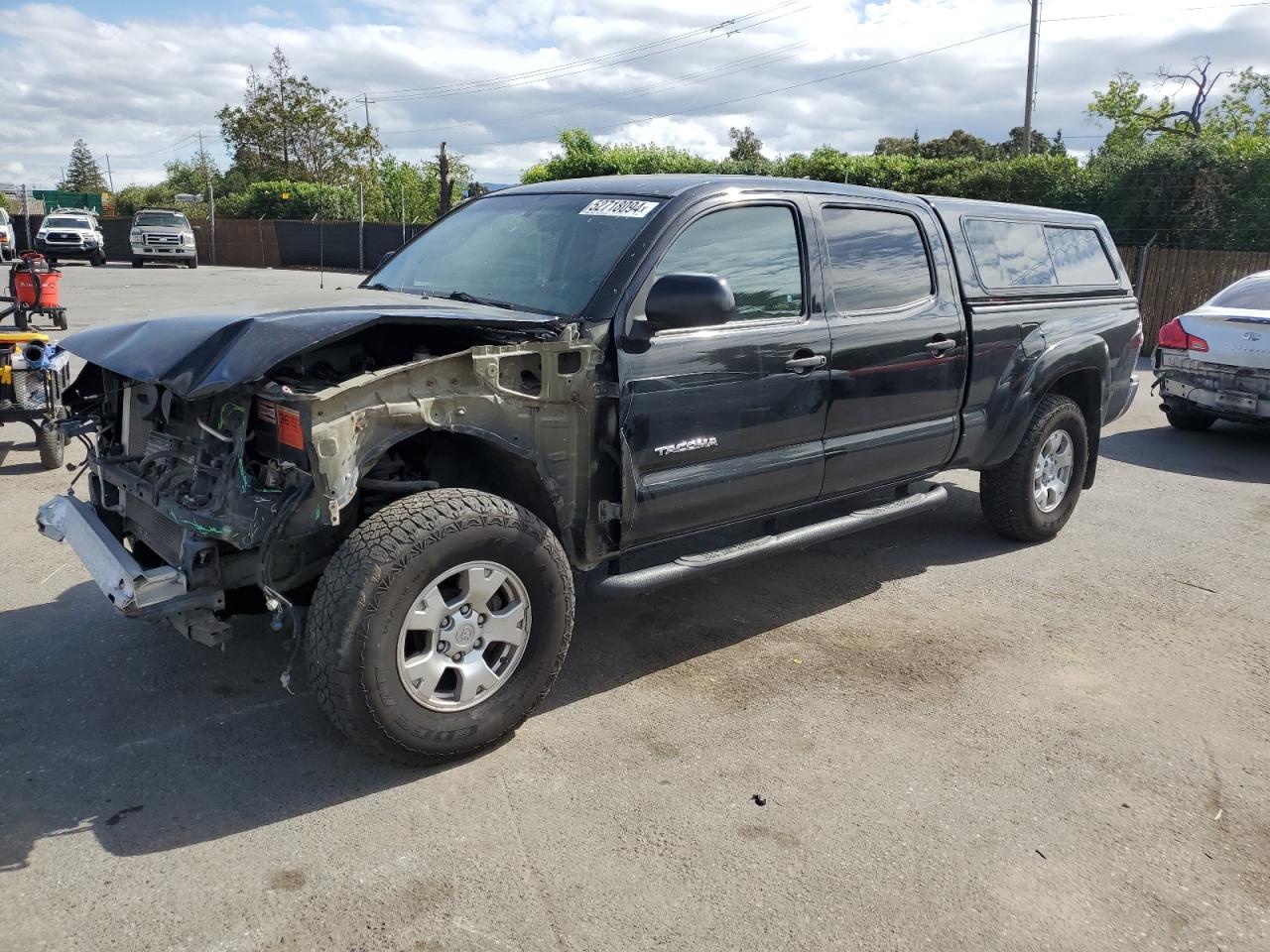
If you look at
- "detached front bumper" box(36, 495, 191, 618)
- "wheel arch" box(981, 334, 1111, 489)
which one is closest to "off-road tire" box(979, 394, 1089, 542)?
"wheel arch" box(981, 334, 1111, 489)

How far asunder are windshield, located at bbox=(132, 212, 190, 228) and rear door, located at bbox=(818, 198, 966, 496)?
32.5 m

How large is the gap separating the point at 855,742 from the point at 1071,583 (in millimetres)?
2409

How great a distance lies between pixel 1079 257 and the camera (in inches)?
243

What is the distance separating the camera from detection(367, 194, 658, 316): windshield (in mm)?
3936

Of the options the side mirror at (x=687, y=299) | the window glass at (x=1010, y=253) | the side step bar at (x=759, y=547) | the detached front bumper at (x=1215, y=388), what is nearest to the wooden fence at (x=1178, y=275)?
the detached front bumper at (x=1215, y=388)

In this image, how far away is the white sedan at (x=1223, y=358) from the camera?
8.62m

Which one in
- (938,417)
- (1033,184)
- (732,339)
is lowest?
(938,417)

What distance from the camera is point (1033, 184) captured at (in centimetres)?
1891

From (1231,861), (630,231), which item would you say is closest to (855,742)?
(1231,861)

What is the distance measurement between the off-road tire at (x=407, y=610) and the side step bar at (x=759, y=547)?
1.52 feet

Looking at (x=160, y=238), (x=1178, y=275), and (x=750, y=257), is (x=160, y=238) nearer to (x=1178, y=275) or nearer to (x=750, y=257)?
(x=1178, y=275)

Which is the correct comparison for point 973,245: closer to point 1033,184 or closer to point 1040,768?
point 1040,768

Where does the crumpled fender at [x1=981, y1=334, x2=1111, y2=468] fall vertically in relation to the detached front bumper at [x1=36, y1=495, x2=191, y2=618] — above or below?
above

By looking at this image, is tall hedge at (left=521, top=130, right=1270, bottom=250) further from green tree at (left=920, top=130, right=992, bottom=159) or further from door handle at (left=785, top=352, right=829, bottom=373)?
green tree at (left=920, top=130, right=992, bottom=159)
